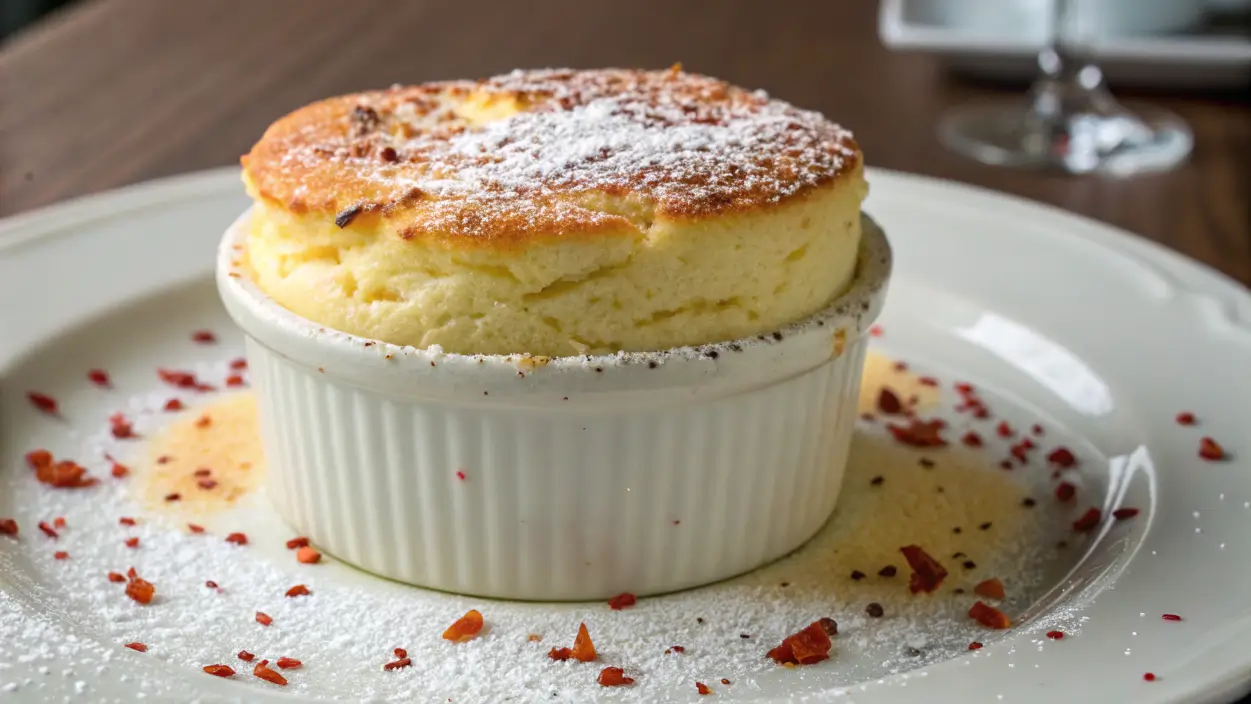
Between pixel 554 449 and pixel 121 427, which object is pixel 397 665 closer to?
pixel 554 449

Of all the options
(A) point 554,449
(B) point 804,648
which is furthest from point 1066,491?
(A) point 554,449

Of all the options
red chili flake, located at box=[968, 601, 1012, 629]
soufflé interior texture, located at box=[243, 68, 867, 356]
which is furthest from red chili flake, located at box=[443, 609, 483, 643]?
red chili flake, located at box=[968, 601, 1012, 629]

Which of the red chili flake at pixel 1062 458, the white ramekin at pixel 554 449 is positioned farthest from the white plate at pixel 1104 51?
the white ramekin at pixel 554 449

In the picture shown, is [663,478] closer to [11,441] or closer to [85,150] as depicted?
[11,441]

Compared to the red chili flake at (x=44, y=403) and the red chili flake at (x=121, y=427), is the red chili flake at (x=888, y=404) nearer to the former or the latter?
the red chili flake at (x=121, y=427)

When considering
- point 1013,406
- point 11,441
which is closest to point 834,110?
point 1013,406
